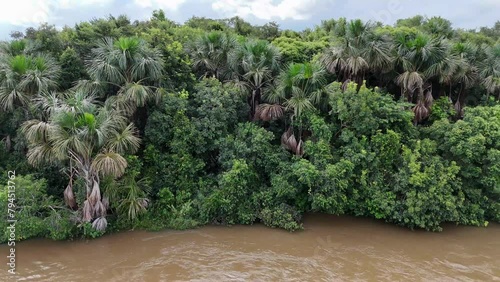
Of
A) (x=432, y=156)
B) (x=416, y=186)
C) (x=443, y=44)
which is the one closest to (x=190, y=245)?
(x=416, y=186)

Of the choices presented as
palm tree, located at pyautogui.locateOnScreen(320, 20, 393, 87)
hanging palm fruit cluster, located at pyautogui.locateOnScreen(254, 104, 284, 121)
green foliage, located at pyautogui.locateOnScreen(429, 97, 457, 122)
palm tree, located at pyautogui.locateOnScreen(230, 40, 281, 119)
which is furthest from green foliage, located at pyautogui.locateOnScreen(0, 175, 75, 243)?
green foliage, located at pyautogui.locateOnScreen(429, 97, 457, 122)

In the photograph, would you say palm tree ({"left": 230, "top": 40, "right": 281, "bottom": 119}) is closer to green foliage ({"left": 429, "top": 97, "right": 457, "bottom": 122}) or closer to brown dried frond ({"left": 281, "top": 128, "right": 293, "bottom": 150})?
brown dried frond ({"left": 281, "top": 128, "right": 293, "bottom": 150})

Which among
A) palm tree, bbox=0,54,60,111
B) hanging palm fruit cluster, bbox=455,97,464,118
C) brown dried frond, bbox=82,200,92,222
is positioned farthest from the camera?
hanging palm fruit cluster, bbox=455,97,464,118

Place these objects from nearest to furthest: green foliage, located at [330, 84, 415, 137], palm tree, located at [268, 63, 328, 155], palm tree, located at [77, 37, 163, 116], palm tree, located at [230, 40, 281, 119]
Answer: palm tree, located at [77, 37, 163, 116] → green foliage, located at [330, 84, 415, 137] → palm tree, located at [268, 63, 328, 155] → palm tree, located at [230, 40, 281, 119]

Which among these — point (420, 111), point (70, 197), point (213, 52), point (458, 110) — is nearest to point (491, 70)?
point (458, 110)

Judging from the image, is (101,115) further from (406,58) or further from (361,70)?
(406,58)

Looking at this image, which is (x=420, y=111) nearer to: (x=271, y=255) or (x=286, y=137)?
(x=286, y=137)

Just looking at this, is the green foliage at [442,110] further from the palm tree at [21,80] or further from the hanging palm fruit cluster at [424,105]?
the palm tree at [21,80]

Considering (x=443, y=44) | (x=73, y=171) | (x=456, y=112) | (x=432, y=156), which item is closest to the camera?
(x=73, y=171)
